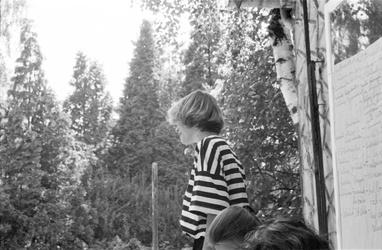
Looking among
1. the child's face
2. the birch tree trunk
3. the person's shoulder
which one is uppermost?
the birch tree trunk

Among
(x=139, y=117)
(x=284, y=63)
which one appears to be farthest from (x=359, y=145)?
(x=139, y=117)

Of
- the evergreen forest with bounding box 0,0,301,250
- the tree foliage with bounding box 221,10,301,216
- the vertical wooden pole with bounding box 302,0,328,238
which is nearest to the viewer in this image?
the vertical wooden pole with bounding box 302,0,328,238

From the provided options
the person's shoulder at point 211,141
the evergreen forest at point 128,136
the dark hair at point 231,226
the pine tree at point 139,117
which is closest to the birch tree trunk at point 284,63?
the evergreen forest at point 128,136

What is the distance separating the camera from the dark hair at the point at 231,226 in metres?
1.87

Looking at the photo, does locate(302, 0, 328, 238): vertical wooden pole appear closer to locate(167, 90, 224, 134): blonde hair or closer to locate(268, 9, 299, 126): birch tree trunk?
locate(167, 90, 224, 134): blonde hair

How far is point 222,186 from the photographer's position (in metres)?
2.67

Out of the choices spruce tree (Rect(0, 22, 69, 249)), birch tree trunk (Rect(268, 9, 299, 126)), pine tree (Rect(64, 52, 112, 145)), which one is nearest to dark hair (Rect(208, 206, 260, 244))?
birch tree trunk (Rect(268, 9, 299, 126))

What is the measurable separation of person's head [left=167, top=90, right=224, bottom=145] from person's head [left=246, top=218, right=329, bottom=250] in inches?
62.5

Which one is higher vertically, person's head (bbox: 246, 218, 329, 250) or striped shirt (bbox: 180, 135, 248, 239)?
striped shirt (bbox: 180, 135, 248, 239)

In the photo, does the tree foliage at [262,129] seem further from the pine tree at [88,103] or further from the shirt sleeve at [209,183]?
the pine tree at [88,103]

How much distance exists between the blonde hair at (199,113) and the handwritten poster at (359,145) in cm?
65

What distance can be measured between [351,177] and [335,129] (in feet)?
0.79

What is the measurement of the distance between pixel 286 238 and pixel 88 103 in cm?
2355

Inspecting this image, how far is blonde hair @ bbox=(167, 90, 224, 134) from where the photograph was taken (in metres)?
2.83
